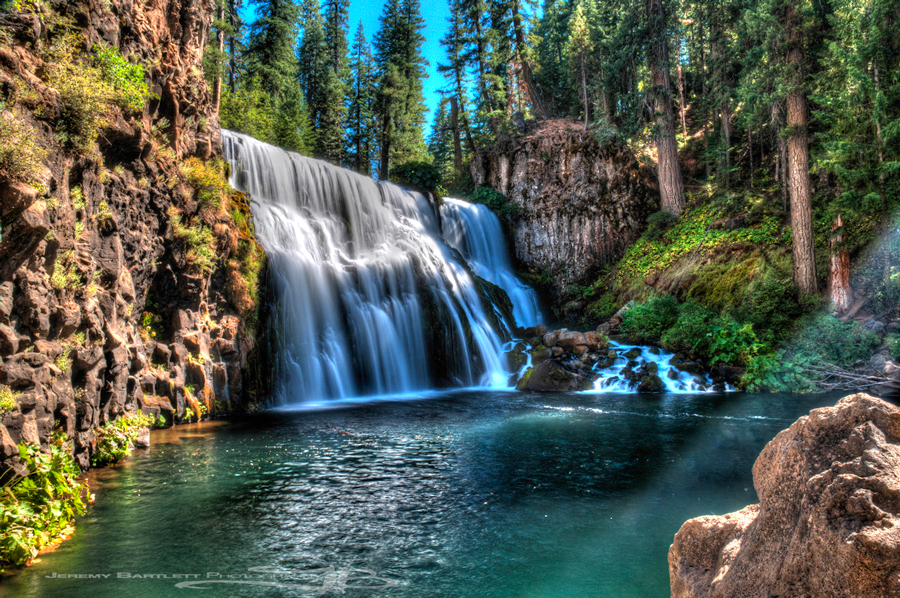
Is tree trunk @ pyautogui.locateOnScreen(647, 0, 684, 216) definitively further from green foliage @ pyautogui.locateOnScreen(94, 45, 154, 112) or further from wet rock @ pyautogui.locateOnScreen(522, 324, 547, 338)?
green foliage @ pyautogui.locateOnScreen(94, 45, 154, 112)

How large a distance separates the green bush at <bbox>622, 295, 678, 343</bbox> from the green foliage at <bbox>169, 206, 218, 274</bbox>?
13449 mm

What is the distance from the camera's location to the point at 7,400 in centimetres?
437

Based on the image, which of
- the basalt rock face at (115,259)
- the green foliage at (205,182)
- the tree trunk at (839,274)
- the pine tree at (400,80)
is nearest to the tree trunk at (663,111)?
the tree trunk at (839,274)

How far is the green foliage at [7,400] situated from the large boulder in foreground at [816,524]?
5.38 m

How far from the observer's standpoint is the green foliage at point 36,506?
12.8 feet

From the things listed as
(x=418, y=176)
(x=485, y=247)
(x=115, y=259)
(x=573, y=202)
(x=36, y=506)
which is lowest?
(x=36, y=506)

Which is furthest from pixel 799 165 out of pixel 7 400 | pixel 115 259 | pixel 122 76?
pixel 7 400

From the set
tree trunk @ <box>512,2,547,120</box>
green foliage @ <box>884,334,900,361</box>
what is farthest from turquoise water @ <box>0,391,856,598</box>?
tree trunk @ <box>512,2,547,120</box>

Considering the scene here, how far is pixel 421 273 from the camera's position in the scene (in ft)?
57.9

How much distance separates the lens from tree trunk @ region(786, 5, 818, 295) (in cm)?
1431

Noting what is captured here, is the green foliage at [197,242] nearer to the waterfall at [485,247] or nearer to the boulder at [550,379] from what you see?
the boulder at [550,379]

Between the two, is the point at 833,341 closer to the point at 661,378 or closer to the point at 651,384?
the point at 661,378

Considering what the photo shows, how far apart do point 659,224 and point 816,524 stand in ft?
77.7

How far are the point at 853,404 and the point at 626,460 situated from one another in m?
5.28
